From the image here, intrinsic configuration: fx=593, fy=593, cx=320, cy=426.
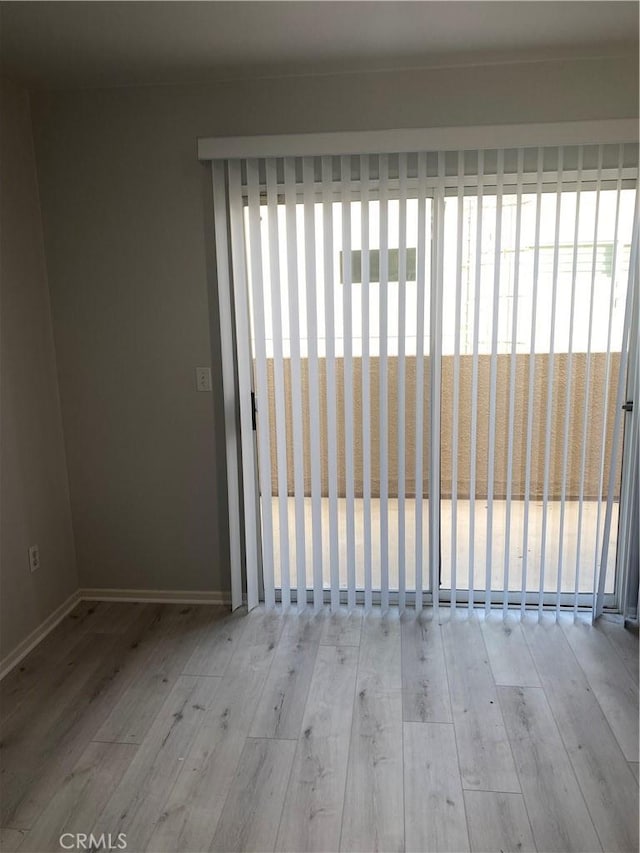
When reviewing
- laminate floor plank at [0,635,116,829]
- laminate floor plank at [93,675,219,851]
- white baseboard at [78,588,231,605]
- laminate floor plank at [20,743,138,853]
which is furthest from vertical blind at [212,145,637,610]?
laminate floor plank at [20,743,138,853]

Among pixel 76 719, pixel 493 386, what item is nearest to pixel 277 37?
pixel 493 386

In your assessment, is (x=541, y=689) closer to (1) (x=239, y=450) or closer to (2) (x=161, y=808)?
(2) (x=161, y=808)

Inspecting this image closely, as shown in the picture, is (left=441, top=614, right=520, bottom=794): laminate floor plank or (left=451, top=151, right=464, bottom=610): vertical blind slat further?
(left=451, top=151, right=464, bottom=610): vertical blind slat

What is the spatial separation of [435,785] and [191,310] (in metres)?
2.19

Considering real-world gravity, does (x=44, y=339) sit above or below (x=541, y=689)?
above

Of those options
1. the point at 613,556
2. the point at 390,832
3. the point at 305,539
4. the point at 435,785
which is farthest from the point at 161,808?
the point at 613,556

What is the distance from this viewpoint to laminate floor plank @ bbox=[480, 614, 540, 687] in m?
2.41

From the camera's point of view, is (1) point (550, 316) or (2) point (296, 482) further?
(2) point (296, 482)

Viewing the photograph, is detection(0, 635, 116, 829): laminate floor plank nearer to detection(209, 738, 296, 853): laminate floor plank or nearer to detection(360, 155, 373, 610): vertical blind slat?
detection(209, 738, 296, 853): laminate floor plank

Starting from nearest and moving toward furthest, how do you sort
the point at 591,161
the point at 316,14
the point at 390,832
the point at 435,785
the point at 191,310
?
the point at 390,832, the point at 435,785, the point at 316,14, the point at 591,161, the point at 191,310

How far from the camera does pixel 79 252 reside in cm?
288

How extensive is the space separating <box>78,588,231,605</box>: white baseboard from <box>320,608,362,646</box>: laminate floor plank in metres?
0.57

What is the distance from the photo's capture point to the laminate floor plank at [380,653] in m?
2.41

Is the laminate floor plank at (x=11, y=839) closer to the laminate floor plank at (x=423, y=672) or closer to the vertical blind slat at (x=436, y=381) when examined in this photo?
the laminate floor plank at (x=423, y=672)
